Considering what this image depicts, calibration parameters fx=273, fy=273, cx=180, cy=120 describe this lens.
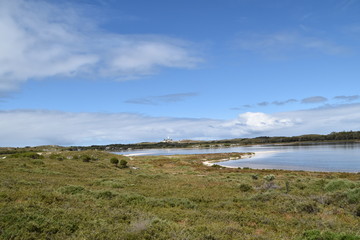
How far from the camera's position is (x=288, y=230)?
10.4 m

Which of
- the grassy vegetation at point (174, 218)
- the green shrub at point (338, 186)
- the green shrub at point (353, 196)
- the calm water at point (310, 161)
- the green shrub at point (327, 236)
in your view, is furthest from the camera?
the calm water at point (310, 161)

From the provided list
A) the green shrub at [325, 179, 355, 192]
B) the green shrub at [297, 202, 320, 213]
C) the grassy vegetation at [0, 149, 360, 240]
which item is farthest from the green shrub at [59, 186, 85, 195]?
the green shrub at [325, 179, 355, 192]

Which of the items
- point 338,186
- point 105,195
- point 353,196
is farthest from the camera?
point 338,186

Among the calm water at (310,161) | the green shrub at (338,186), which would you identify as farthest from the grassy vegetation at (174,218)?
the calm water at (310,161)

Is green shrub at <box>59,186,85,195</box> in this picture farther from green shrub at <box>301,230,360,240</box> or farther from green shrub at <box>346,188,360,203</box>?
green shrub at <box>346,188,360,203</box>

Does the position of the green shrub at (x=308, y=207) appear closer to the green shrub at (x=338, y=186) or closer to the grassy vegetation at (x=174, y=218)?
the grassy vegetation at (x=174, y=218)

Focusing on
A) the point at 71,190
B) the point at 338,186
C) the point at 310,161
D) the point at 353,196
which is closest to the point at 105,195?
the point at 71,190

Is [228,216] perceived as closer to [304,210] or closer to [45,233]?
[304,210]

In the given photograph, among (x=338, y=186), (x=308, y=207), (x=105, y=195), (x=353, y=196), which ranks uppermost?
(x=105, y=195)

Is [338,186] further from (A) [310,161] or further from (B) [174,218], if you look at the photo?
(A) [310,161]

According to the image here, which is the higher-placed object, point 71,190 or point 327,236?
point 71,190

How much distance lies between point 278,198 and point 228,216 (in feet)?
18.9

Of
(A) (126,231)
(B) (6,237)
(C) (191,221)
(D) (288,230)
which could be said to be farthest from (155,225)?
(D) (288,230)

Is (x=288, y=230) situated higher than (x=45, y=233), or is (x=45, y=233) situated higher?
(x=45, y=233)
